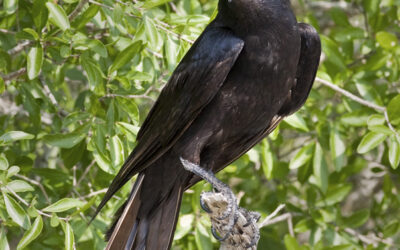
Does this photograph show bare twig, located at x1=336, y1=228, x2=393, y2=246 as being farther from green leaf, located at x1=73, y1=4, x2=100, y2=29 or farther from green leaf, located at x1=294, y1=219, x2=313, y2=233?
green leaf, located at x1=73, y1=4, x2=100, y2=29

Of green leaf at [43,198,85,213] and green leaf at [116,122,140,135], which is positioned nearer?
green leaf at [43,198,85,213]

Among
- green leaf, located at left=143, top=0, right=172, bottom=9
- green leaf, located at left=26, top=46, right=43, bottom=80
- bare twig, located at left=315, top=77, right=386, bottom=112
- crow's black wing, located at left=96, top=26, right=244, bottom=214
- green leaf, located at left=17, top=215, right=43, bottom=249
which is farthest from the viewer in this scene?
bare twig, located at left=315, top=77, right=386, bottom=112

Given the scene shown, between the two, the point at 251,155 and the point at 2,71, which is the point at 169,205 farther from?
the point at 2,71

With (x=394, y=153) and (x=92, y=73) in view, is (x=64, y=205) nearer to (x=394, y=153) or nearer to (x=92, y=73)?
(x=92, y=73)

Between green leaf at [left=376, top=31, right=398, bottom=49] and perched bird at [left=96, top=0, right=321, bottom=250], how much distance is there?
3.21 ft

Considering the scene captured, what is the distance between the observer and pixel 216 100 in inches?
135

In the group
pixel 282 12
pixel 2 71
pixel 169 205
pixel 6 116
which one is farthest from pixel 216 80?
pixel 6 116

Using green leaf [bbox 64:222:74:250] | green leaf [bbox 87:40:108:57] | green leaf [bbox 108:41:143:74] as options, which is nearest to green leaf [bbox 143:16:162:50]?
green leaf [bbox 108:41:143:74]

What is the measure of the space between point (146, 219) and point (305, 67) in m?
1.25

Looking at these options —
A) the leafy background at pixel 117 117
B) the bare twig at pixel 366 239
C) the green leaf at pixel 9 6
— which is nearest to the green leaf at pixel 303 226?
the leafy background at pixel 117 117

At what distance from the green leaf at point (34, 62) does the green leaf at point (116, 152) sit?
1.79 ft

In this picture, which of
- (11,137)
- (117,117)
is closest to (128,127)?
(117,117)

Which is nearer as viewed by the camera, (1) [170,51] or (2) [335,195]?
(1) [170,51]

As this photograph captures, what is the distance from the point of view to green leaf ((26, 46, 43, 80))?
11.3ft
